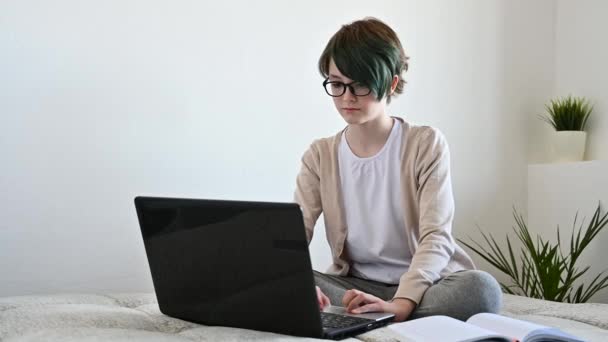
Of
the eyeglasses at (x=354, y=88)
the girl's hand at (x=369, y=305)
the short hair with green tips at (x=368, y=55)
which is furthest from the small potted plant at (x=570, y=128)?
the girl's hand at (x=369, y=305)

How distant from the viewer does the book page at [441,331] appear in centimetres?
111

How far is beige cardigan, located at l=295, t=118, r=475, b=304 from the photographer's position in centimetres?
158

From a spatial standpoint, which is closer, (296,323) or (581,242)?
(296,323)

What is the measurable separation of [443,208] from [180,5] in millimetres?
1070

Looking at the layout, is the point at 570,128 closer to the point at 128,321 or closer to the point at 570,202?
the point at 570,202

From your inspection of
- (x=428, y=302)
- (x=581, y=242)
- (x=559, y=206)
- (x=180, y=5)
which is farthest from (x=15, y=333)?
(x=559, y=206)

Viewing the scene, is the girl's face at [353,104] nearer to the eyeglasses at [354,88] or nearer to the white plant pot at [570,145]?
the eyeglasses at [354,88]

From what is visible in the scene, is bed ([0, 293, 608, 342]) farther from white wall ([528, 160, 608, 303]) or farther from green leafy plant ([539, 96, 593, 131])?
green leafy plant ([539, 96, 593, 131])

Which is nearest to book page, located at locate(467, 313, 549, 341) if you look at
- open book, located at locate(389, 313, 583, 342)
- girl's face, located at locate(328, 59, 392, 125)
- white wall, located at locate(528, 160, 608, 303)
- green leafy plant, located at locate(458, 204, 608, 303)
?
open book, located at locate(389, 313, 583, 342)

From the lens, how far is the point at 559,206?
111 inches

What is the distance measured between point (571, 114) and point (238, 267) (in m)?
1.98

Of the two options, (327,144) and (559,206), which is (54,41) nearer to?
(327,144)

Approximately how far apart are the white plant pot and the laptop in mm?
1677

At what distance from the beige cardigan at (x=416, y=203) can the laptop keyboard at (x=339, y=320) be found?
0.68ft
